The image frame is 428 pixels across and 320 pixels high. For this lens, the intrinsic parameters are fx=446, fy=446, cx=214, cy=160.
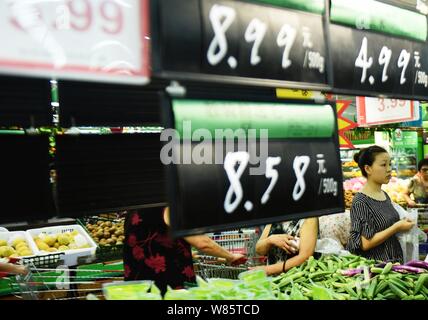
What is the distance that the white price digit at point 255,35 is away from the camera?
5.91 feet

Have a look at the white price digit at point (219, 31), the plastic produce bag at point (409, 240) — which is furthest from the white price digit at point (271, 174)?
the plastic produce bag at point (409, 240)

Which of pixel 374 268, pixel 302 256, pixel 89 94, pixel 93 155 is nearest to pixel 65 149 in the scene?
pixel 93 155

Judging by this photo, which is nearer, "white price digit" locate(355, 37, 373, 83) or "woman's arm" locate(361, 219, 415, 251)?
"white price digit" locate(355, 37, 373, 83)

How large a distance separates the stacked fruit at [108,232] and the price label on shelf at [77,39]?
4.33 meters

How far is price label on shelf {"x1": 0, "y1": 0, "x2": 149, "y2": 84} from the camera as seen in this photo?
1331mm

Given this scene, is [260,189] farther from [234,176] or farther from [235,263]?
[235,263]

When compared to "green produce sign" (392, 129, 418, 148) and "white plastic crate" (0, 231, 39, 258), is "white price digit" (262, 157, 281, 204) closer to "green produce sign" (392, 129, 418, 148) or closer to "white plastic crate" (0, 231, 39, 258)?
"white plastic crate" (0, 231, 39, 258)

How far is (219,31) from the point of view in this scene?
1.71m

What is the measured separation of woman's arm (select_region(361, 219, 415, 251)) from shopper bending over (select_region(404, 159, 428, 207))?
3.98 m

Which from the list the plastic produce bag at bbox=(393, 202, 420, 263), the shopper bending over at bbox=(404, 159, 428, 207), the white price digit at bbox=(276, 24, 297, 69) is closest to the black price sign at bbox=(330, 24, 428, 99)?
the white price digit at bbox=(276, 24, 297, 69)

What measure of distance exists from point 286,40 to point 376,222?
2337 mm

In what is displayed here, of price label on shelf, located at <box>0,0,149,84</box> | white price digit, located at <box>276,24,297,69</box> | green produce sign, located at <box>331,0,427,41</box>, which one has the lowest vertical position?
A: price label on shelf, located at <box>0,0,149,84</box>

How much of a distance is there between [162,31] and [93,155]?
3.73 feet
